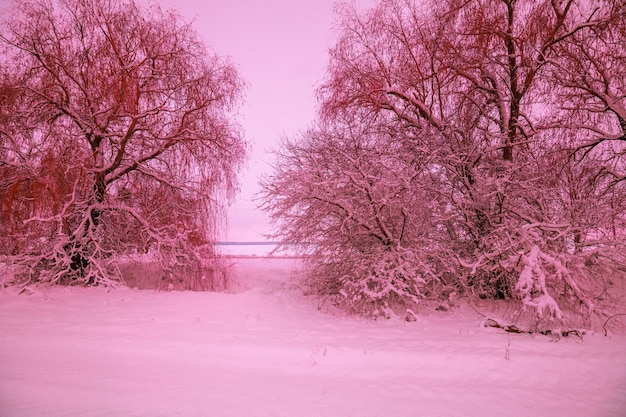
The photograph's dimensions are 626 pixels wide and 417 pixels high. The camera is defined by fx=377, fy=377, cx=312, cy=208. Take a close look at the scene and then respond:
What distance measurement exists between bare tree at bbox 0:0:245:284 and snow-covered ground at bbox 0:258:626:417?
105 inches

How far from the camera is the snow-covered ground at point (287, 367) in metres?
3.29

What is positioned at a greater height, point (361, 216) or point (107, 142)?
point (107, 142)

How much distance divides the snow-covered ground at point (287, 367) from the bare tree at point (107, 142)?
268 cm

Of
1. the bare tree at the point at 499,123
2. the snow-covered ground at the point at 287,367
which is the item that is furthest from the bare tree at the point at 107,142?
the bare tree at the point at 499,123

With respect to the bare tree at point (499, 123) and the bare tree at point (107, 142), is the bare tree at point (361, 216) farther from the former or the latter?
the bare tree at point (107, 142)

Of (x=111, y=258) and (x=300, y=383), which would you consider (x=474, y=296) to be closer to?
(x=300, y=383)

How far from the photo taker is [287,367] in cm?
433

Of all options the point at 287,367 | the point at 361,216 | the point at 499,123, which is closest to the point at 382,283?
the point at 361,216

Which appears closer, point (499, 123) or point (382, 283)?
point (382, 283)

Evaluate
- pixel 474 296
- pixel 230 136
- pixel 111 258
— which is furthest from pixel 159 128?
pixel 474 296

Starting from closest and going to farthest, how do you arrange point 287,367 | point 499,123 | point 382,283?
point 287,367 → point 382,283 → point 499,123

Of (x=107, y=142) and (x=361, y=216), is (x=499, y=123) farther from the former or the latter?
(x=107, y=142)

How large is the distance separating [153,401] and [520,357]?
409cm

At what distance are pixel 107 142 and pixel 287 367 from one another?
8.21m
